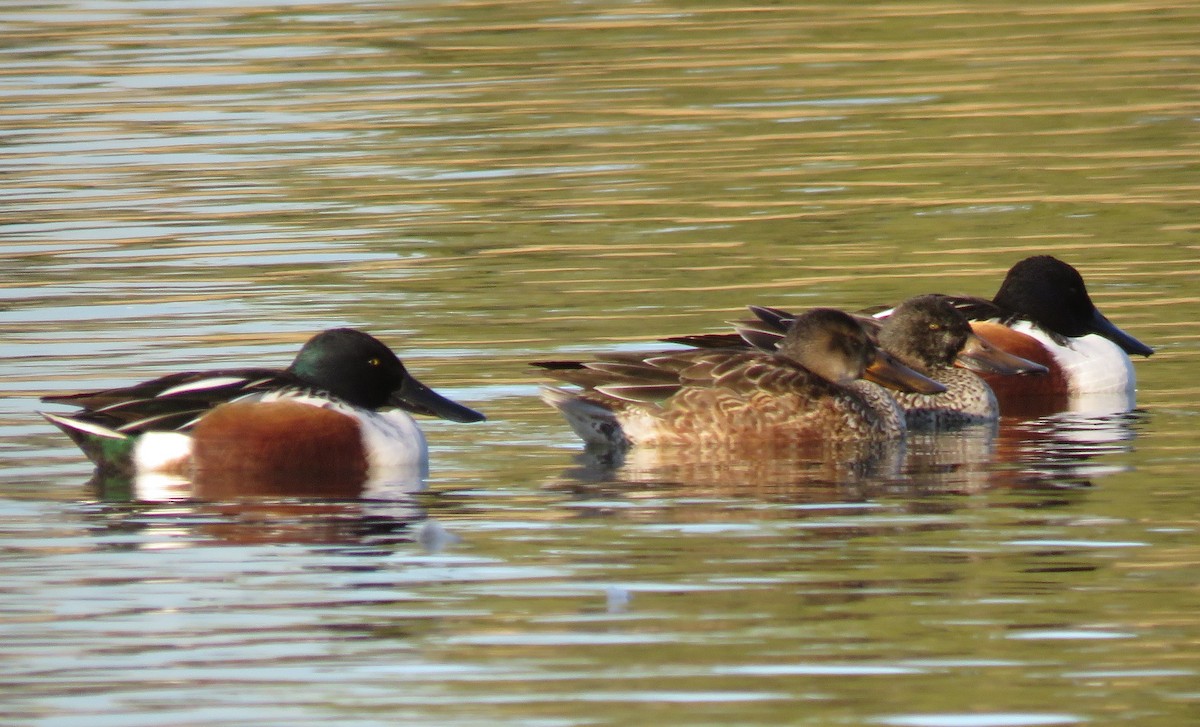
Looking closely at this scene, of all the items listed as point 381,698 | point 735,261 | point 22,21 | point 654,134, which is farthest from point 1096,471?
point 22,21

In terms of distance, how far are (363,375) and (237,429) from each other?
73 cm

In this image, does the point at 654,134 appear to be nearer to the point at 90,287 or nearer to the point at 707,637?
the point at 90,287

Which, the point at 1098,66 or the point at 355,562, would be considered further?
the point at 1098,66

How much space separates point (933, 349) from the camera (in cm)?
1234

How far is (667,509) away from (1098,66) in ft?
47.3

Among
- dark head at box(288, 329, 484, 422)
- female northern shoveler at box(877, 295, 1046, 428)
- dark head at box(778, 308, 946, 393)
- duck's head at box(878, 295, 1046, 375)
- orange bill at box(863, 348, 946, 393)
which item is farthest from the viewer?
duck's head at box(878, 295, 1046, 375)

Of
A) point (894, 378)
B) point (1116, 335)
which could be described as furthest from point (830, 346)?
point (1116, 335)

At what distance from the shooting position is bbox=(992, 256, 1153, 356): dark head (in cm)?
1286

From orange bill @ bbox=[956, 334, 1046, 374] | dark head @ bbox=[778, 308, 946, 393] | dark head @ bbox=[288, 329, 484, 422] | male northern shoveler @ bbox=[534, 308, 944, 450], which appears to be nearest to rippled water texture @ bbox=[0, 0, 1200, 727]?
male northern shoveler @ bbox=[534, 308, 944, 450]

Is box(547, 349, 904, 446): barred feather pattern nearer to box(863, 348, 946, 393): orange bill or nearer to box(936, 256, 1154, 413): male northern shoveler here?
box(863, 348, 946, 393): orange bill

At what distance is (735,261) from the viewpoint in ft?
50.4

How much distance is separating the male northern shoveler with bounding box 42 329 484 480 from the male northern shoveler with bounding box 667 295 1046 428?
203 cm

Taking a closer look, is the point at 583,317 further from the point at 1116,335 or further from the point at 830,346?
the point at 1116,335

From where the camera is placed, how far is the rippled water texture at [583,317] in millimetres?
7102
